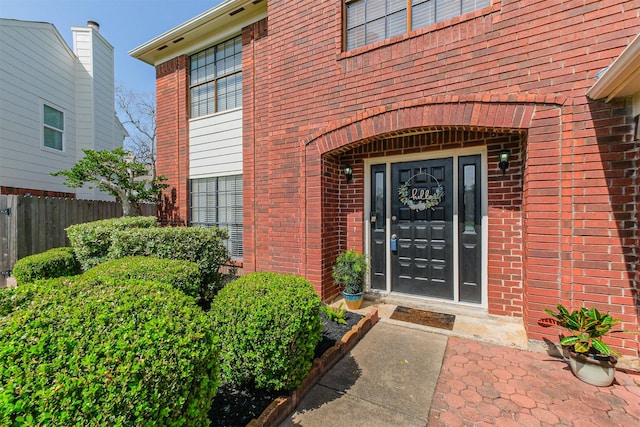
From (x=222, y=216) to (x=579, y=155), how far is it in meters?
6.36

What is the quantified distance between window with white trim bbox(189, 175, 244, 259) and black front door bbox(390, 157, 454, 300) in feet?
11.5

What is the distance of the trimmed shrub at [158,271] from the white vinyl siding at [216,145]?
327cm

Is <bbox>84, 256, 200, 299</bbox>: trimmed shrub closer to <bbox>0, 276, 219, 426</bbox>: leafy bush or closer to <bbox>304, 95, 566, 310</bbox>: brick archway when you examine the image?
<bbox>0, 276, 219, 426</bbox>: leafy bush

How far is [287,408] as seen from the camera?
88.0 inches

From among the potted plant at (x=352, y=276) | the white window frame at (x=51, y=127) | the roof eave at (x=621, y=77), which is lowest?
the potted plant at (x=352, y=276)

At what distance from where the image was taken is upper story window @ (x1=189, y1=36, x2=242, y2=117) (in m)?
6.35

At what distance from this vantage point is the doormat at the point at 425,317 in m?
3.84

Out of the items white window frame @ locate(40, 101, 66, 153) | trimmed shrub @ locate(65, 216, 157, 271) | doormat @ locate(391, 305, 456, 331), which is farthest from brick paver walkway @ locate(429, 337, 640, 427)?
white window frame @ locate(40, 101, 66, 153)

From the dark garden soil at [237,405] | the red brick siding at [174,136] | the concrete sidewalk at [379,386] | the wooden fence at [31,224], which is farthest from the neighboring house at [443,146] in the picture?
the wooden fence at [31,224]

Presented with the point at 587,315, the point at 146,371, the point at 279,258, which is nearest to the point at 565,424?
the point at 587,315

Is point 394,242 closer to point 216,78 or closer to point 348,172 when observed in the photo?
point 348,172

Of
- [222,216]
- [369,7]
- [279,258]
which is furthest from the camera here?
[222,216]

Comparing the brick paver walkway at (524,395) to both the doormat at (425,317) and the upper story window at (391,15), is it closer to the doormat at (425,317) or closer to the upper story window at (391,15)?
the doormat at (425,317)

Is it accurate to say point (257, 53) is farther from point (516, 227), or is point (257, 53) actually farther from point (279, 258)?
point (516, 227)
